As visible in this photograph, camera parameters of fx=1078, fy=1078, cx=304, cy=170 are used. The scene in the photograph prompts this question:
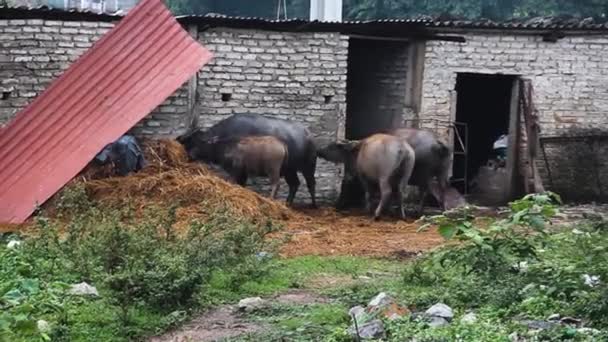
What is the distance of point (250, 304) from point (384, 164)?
6.40 metres

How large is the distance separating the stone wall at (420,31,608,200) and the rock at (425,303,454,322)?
8.98 metres

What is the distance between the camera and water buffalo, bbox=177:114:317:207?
14.7 m

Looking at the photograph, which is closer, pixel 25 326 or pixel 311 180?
pixel 25 326

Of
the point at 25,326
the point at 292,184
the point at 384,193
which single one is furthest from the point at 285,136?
the point at 25,326

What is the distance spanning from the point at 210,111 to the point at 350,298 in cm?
716

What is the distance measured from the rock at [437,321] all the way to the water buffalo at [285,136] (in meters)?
7.63

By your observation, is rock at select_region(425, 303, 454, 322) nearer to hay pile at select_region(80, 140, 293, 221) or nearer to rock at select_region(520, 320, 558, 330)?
rock at select_region(520, 320, 558, 330)

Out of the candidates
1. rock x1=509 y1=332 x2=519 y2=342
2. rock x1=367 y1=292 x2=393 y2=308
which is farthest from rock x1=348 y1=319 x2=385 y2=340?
rock x1=509 y1=332 x2=519 y2=342

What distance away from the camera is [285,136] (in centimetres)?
1491

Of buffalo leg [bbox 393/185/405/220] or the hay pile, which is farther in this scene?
buffalo leg [bbox 393/185/405/220]

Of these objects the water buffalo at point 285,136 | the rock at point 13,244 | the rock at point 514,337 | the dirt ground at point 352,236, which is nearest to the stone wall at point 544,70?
the water buffalo at point 285,136

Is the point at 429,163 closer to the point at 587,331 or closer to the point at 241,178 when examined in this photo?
the point at 241,178

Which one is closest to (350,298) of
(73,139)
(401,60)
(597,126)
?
(73,139)

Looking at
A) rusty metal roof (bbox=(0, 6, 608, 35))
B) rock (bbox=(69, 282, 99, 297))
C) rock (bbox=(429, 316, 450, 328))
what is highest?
rusty metal roof (bbox=(0, 6, 608, 35))
